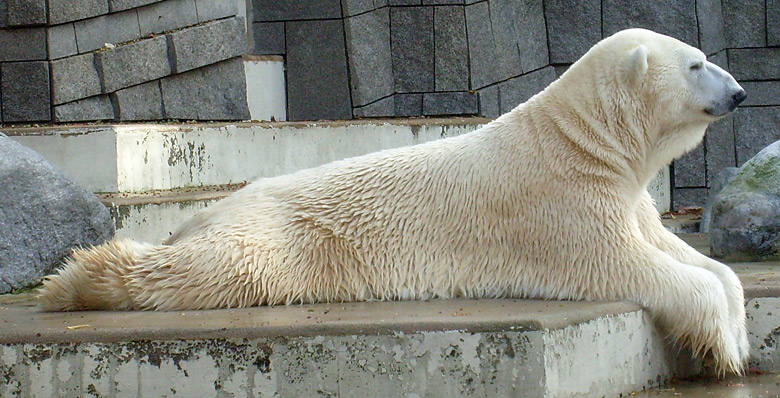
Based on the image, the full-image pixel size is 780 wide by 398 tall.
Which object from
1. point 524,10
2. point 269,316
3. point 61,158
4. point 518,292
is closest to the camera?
point 269,316

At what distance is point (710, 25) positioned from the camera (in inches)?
339

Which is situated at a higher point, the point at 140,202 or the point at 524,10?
the point at 524,10

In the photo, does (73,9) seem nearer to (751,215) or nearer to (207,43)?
(207,43)

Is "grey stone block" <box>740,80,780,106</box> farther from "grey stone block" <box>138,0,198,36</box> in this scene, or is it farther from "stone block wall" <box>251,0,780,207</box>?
"grey stone block" <box>138,0,198,36</box>

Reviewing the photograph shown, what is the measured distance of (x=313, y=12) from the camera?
7922mm

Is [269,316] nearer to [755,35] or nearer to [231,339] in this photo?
[231,339]

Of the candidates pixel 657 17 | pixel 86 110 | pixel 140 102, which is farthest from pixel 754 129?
pixel 86 110

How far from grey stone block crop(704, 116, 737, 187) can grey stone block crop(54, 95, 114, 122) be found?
498 cm

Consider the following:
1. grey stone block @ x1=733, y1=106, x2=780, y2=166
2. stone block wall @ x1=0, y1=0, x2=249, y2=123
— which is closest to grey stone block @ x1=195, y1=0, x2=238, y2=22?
stone block wall @ x1=0, y1=0, x2=249, y2=123

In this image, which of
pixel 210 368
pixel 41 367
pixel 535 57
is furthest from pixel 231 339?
pixel 535 57

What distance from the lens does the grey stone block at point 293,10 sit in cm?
785

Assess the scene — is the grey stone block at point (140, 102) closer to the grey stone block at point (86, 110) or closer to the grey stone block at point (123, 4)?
the grey stone block at point (86, 110)

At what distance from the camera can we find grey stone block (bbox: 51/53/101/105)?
20.8 feet

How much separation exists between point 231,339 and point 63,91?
3.68 meters
